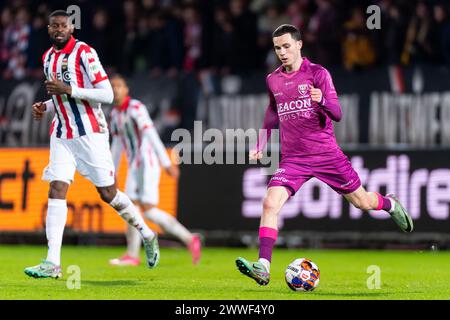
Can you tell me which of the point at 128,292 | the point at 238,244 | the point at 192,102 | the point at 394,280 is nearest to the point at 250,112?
the point at 192,102

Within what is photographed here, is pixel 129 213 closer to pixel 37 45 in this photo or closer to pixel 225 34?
pixel 225 34

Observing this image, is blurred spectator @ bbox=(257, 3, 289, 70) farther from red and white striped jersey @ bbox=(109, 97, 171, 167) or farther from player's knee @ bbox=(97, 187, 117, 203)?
player's knee @ bbox=(97, 187, 117, 203)

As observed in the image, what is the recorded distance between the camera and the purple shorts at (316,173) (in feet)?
30.0

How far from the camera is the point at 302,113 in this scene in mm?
9234

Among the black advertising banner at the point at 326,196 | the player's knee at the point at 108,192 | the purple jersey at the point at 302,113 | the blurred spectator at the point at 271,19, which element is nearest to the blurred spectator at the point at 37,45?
the blurred spectator at the point at 271,19

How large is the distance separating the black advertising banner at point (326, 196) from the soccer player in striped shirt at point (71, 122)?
20.6 feet

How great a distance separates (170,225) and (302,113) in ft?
13.5

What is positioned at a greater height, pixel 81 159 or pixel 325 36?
pixel 325 36

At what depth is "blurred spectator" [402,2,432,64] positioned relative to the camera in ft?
54.3

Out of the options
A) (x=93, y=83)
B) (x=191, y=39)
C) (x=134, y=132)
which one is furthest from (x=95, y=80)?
(x=191, y=39)

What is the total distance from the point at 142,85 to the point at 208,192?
90.9 inches

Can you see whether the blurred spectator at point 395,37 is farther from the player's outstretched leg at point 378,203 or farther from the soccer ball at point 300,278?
the soccer ball at point 300,278

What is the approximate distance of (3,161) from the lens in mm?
17328
